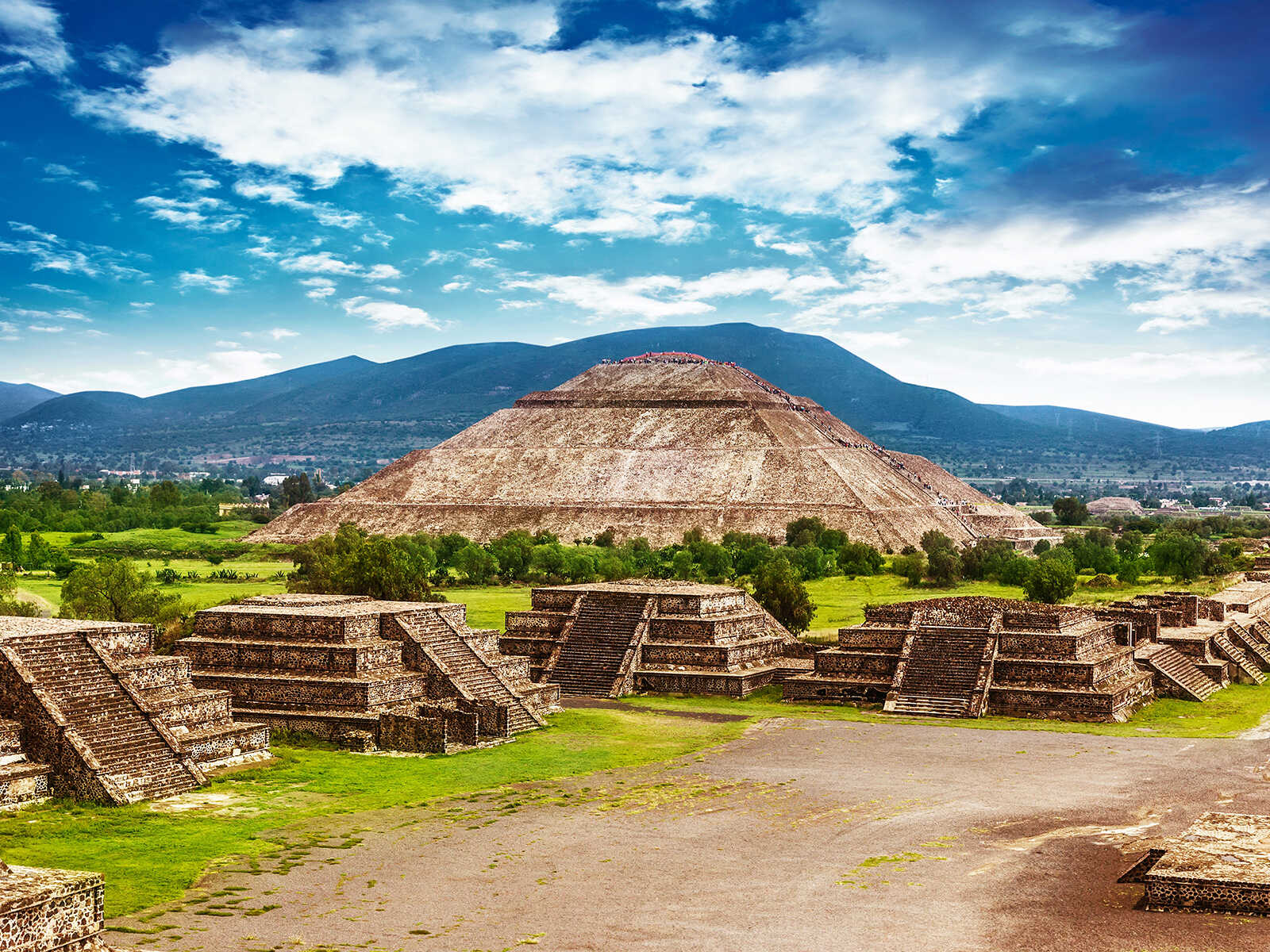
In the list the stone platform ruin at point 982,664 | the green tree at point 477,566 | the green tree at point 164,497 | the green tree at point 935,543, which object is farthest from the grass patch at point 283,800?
the green tree at point 164,497

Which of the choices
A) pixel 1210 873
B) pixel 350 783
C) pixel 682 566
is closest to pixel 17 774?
pixel 350 783

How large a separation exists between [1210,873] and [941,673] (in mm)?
20447

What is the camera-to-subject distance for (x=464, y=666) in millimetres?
35562

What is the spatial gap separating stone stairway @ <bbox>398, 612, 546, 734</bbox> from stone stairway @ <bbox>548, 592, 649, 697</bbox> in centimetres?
632

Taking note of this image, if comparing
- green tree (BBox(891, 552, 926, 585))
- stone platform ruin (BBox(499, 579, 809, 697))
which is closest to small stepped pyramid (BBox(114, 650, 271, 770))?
stone platform ruin (BBox(499, 579, 809, 697))

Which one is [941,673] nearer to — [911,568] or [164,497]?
[911,568]

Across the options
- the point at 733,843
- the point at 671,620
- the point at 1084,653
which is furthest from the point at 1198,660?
the point at 733,843

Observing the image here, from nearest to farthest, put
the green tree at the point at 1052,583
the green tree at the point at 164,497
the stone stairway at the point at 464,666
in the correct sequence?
the stone stairway at the point at 464,666 → the green tree at the point at 1052,583 → the green tree at the point at 164,497

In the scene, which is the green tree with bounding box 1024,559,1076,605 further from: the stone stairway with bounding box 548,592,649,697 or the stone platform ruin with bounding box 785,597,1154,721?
the stone stairway with bounding box 548,592,649,697

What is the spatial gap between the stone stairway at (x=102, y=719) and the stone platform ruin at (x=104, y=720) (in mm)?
19

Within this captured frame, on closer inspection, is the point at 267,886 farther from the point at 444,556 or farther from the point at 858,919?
the point at 444,556

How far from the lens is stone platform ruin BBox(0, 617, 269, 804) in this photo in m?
24.8

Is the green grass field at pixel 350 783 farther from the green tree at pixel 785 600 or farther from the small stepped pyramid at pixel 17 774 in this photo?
the green tree at pixel 785 600

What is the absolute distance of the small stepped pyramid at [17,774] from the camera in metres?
24.1
